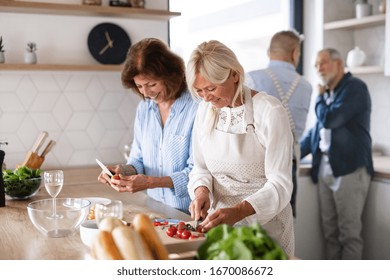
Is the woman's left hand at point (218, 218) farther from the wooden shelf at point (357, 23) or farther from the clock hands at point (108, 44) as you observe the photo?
the wooden shelf at point (357, 23)

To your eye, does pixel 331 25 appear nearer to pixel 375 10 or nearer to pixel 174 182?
pixel 375 10

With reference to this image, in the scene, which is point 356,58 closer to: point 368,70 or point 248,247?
point 368,70

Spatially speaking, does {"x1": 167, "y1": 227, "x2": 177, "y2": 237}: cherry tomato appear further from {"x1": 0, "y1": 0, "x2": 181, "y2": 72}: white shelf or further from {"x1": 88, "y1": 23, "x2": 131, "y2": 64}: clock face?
{"x1": 88, "y1": 23, "x2": 131, "y2": 64}: clock face

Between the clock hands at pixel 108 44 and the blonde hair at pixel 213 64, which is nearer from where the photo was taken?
the blonde hair at pixel 213 64

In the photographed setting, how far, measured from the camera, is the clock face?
11.9 ft

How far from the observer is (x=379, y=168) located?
3.72 meters

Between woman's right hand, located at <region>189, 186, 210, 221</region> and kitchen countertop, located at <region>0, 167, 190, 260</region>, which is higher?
woman's right hand, located at <region>189, 186, 210, 221</region>

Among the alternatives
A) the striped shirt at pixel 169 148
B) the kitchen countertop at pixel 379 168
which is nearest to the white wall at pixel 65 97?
the striped shirt at pixel 169 148

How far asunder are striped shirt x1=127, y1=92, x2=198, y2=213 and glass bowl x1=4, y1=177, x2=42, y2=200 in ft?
1.63

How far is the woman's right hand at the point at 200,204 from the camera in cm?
194

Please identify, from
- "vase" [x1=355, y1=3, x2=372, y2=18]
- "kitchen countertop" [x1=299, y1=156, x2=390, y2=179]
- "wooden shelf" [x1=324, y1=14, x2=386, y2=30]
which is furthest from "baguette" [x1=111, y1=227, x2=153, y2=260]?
"vase" [x1=355, y1=3, x2=372, y2=18]

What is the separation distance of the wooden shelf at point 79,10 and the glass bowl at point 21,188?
1276 millimetres

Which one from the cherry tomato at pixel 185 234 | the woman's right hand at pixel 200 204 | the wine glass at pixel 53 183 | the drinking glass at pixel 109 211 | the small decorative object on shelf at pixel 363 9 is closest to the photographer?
the drinking glass at pixel 109 211

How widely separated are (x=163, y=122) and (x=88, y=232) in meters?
1.14
